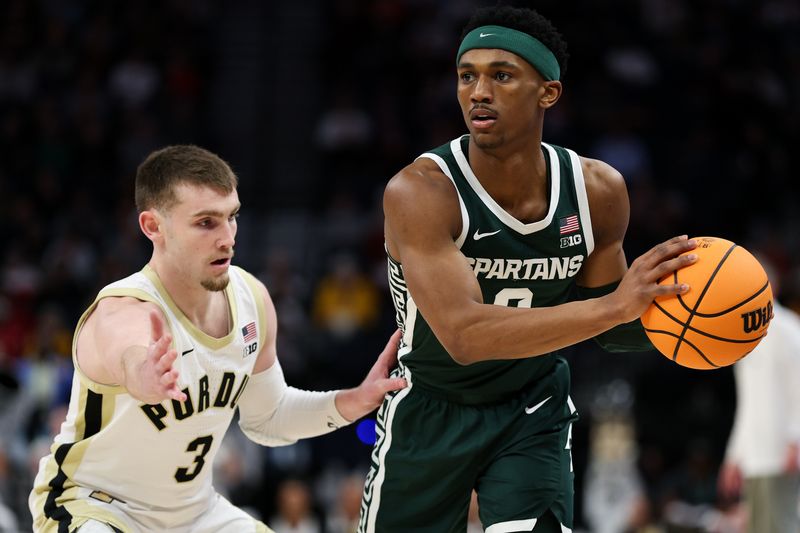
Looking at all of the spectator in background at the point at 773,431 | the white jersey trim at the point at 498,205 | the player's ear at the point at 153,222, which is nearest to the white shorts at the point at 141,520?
the player's ear at the point at 153,222

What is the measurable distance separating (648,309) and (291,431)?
1676 mm

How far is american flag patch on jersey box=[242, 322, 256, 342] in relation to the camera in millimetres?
4555

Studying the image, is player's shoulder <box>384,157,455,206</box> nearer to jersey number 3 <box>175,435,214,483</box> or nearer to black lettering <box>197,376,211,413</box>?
black lettering <box>197,376,211,413</box>

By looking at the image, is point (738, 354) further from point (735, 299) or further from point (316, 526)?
point (316, 526)

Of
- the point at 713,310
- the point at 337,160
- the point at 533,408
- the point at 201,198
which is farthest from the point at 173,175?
the point at 337,160

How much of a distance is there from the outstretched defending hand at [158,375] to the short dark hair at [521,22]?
66.6 inches

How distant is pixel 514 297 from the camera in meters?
4.41

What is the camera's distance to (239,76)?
52.1ft

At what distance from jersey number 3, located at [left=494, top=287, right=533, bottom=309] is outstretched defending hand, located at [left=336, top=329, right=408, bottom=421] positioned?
0.54 m

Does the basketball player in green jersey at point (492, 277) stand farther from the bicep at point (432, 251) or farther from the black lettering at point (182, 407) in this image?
the black lettering at point (182, 407)

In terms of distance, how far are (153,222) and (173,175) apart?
202 mm

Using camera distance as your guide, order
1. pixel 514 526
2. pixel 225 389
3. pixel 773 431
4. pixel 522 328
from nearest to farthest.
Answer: pixel 522 328 → pixel 514 526 → pixel 225 389 → pixel 773 431

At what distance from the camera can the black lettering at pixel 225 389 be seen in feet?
14.5

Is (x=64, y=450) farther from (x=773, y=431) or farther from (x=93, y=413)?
(x=773, y=431)
